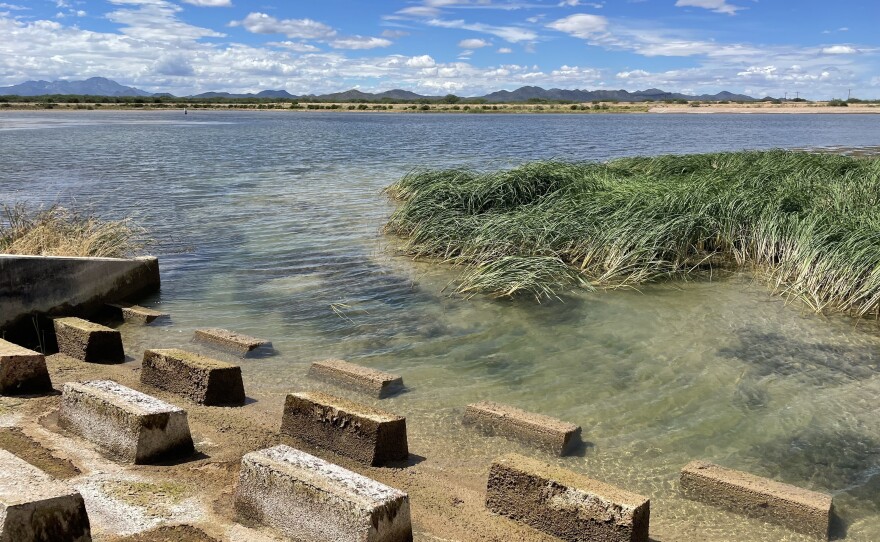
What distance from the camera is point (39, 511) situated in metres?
2.89

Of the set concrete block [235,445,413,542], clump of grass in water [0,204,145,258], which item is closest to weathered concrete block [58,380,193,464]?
concrete block [235,445,413,542]

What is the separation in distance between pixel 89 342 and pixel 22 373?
1.18 m

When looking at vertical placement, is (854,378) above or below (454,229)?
below

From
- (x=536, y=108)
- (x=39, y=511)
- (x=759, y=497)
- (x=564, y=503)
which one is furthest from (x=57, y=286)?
(x=536, y=108)

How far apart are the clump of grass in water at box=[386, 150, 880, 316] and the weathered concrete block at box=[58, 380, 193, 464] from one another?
5.30 meters

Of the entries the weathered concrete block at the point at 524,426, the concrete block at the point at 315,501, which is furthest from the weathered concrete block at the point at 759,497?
the concrete block at the point at 315,501

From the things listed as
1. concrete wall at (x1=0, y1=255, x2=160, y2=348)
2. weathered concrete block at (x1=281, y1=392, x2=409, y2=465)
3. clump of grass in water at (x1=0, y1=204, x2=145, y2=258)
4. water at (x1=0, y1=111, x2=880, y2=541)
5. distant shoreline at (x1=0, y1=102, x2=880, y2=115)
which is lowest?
water at (x1=0, y1=111, x2=880, y2=541)

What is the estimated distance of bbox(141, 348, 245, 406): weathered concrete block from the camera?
5.32 m

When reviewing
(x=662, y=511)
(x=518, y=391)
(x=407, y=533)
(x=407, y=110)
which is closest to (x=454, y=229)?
(x=518, y=391)

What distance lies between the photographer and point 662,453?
16.5ft

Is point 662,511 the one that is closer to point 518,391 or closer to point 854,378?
point 518,391

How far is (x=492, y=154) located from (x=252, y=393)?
78.2 feet

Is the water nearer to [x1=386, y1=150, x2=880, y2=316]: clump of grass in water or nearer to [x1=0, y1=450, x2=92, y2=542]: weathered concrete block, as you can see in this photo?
[x1=386, y1=150, x2=880, y2=316]: clump of grass in water

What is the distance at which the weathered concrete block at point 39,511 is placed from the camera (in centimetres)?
282
